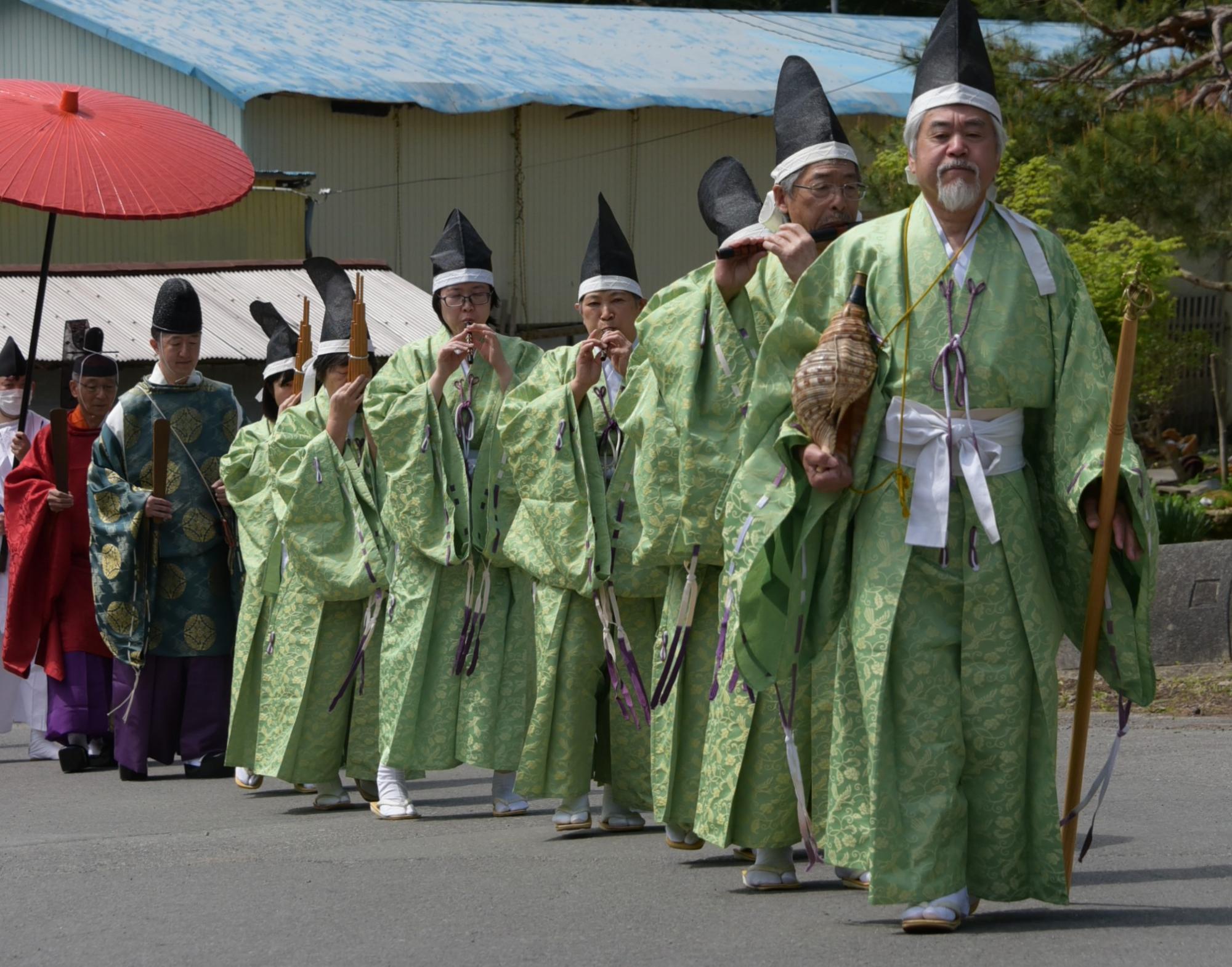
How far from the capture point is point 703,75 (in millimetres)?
25516

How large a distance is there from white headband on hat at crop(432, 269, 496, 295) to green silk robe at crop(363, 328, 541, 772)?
23 centimetres

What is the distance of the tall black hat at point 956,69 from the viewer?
5.11 meters

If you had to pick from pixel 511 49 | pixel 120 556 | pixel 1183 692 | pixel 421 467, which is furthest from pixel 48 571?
pixel 511 49

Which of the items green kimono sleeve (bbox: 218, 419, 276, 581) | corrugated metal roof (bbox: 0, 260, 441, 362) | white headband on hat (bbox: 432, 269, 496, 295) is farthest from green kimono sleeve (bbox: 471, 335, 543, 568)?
corrugated metal roof (bbox: 0, 260, 441, 362)

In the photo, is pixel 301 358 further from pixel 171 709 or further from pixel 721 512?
pixel 721 512

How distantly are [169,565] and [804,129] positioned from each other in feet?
16.0

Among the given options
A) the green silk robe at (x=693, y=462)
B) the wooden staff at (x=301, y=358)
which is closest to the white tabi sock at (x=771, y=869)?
the green silk robe at (x=693, y=462)

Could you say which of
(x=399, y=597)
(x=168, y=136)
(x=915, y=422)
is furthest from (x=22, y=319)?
(x=915, y=422)

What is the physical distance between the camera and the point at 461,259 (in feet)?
26.2

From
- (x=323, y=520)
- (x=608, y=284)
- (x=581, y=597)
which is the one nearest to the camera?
(x=581, y=597)

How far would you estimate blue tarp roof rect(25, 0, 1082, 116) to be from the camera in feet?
72.6

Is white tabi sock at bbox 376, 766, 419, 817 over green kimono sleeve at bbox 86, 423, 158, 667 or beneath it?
beneath

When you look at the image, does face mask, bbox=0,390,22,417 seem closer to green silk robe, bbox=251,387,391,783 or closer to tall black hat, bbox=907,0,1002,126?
green silk robe, bbox=251,387,391,783

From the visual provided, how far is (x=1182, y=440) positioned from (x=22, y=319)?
11.3 metres
